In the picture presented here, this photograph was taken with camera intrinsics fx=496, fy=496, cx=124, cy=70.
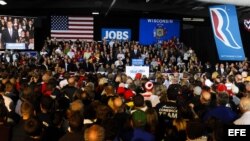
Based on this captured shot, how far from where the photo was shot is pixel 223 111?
25.1 ft

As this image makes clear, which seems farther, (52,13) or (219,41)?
(52,13)

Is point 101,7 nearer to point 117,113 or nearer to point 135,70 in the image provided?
point 135,70

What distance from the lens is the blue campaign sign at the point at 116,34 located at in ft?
109

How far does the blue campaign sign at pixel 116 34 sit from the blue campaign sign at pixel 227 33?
14.1 m

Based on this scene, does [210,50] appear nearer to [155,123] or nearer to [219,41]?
[219,41]

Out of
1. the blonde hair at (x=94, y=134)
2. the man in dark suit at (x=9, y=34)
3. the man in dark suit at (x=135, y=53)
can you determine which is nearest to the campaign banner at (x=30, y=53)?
the man in dark suit at (x=9, y=34)

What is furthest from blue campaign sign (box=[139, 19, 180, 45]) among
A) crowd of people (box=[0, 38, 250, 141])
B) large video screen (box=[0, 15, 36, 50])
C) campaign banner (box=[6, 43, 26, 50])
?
crowd of people (box=[0, 38, 250, 141])

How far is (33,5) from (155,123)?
27.5 metres

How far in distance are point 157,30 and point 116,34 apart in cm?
276

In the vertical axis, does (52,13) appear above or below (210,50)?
above

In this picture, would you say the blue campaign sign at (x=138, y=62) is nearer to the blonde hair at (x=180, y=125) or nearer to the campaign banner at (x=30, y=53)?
the campaign banner at (x=30, y=53)

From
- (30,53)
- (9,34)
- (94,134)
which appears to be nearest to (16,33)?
(9,34)

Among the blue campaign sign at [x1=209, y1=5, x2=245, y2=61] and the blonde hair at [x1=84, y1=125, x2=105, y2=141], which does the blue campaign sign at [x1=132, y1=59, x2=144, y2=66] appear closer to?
the blue campaign sign at [x1=209, y1=5, x2=245, y2=61]

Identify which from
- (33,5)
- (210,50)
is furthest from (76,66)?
(210,50)
